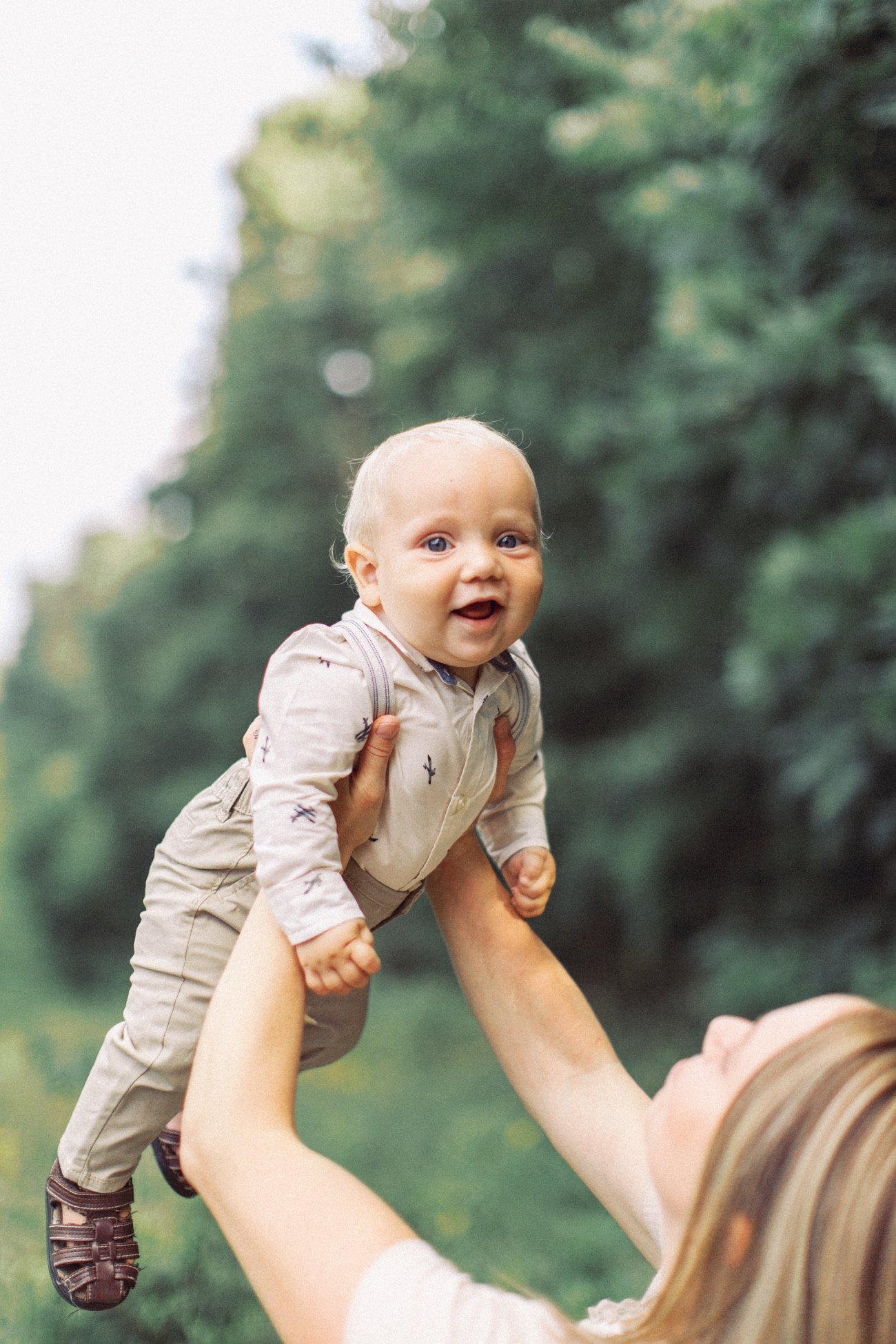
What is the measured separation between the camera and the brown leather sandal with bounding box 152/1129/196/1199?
5.73 feet

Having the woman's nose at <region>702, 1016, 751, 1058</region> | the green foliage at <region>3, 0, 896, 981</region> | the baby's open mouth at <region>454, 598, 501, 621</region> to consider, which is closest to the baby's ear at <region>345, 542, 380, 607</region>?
the baby's open mouth at <region>454, 598, 501, 621</region>

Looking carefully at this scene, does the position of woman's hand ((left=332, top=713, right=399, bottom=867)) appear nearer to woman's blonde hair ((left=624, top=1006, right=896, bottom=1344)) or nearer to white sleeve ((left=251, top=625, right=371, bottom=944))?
white sleeve ((left=251, top=625, right=371, bottom=944))

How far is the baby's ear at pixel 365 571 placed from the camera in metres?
1.48

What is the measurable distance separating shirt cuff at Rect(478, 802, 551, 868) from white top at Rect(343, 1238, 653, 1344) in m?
0.61

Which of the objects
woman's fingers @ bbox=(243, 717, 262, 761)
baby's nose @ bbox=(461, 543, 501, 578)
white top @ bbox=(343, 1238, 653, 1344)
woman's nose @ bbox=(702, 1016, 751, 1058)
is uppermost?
baby's nose @ bbox=(461, 543, 501, 578)

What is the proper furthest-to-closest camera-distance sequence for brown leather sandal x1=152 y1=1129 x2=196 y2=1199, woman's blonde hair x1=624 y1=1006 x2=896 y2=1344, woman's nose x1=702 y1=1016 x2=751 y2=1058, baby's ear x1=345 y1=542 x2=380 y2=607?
brown leather sandal x1=152 y1=1129 x2=196 y2=1199 < baby's ear x1=345 y1=542 x2=380 y2=607 < woman's nose x1=702 y1=1016 x2=751 y2=1058 < woman's blonde hair x1=624 y1=1006 x2=896 y2=1344

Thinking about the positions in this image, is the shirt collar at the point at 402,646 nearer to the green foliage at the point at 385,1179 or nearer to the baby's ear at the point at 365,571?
the baby's ear at the point at 365,571

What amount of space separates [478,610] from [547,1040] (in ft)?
1.92

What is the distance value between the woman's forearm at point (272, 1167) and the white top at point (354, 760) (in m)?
0.07

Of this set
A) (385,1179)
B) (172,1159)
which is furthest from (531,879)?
(385,1179)

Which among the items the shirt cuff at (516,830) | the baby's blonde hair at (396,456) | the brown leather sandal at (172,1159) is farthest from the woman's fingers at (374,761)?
the brown leather sandal at (172,1159)

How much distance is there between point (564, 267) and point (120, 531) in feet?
24.4

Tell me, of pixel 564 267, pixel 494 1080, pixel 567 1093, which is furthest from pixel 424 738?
pixel 494 1080

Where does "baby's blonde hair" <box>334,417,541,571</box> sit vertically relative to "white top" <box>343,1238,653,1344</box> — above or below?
above
